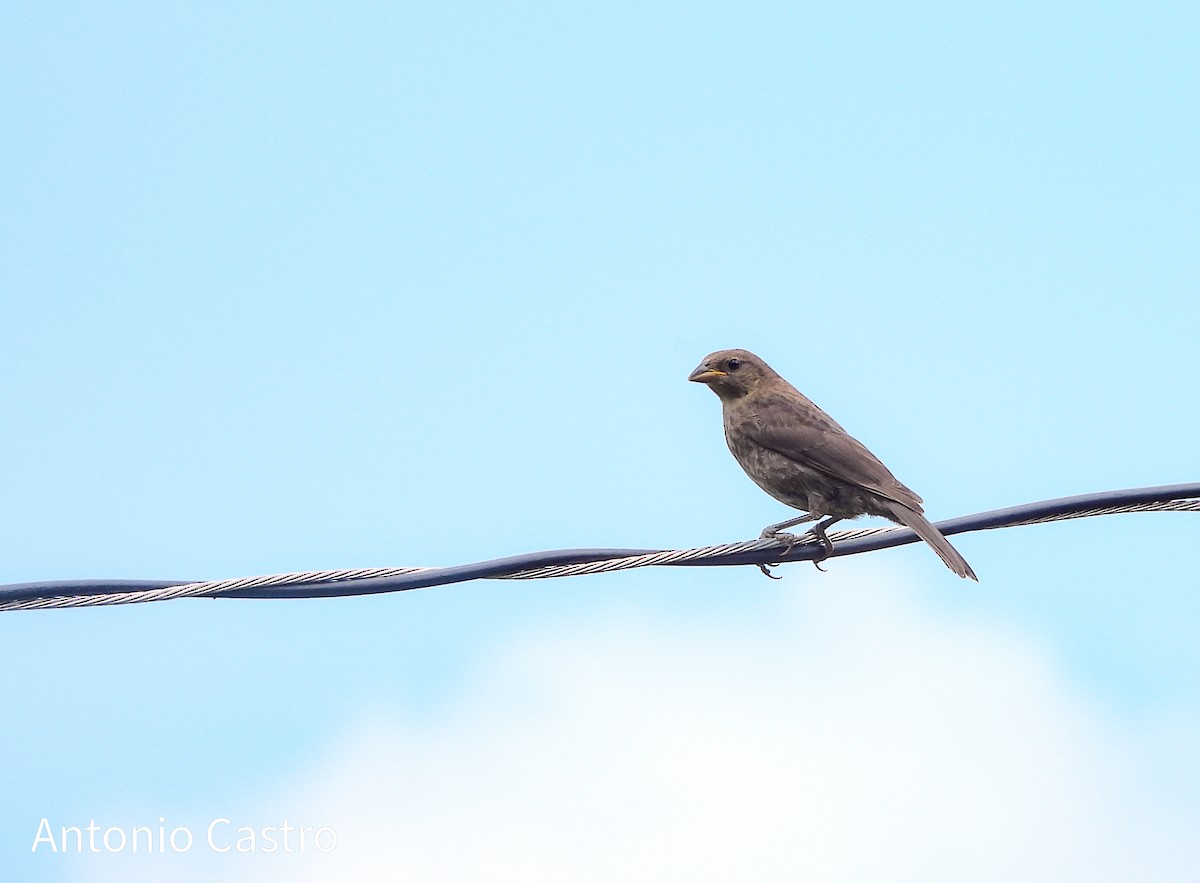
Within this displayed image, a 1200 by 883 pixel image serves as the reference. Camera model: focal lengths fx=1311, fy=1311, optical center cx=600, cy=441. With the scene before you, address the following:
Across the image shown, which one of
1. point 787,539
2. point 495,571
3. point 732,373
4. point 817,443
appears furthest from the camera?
point 732,373

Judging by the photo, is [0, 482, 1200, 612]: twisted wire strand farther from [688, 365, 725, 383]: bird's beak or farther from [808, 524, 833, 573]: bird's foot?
[688, 365, 725, 383]: bird's beak

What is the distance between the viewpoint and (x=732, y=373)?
9086mm

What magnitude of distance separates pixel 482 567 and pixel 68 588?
66.5 inches

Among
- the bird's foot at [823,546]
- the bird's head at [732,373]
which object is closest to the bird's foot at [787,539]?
the bird's foot at [823,546]

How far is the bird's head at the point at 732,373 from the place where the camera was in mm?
9062

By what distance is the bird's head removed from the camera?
9062mm

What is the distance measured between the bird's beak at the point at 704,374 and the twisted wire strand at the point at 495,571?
2.86 m

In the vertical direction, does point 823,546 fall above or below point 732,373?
below

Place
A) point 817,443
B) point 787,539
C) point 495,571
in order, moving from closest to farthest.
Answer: point 495,571, point 787,539, point 817,443

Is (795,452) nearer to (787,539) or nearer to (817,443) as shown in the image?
(817,443)

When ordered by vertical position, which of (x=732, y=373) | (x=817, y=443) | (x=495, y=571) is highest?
(x=732, y=373)

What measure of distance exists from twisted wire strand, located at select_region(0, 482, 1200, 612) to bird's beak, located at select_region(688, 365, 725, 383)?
2865mm

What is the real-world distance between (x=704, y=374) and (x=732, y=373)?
7.7 inches

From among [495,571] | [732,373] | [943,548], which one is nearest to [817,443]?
[732,373]
